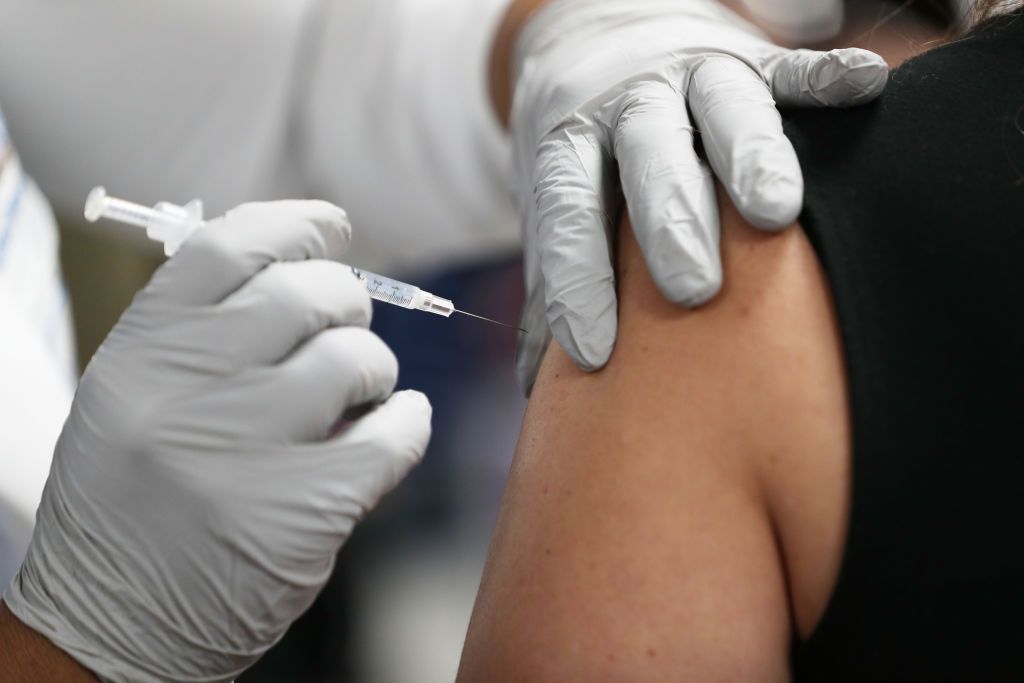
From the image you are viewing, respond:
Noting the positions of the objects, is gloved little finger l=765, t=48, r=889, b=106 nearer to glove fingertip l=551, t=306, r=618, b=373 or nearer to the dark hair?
the dark hair

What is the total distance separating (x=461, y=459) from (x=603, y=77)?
4.30 ft

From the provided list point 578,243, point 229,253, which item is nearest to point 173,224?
point 229,253

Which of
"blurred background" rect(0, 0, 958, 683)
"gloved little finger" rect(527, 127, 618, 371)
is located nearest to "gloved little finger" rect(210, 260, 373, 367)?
"gloved little finger" rect(527, 127, 618, 371)

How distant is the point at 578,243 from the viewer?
0.88 meters

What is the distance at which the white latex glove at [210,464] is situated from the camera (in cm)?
78

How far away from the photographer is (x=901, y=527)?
0.63m

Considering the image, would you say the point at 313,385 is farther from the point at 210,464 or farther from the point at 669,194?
the point at 669,194

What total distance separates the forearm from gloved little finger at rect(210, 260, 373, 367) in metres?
0.35

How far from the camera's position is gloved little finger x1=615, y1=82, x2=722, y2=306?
72cm

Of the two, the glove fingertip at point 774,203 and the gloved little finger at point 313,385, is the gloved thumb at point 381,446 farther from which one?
the glove fingertip at point 774,203

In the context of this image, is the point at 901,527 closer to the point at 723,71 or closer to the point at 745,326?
the point at 745,326

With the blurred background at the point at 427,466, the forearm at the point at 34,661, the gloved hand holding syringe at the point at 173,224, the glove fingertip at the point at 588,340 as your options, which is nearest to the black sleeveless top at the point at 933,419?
the glove fingertip at the point at 588,340

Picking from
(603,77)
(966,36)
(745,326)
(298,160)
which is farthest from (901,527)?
(298,160)

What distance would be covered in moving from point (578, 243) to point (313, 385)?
1.03 ft
